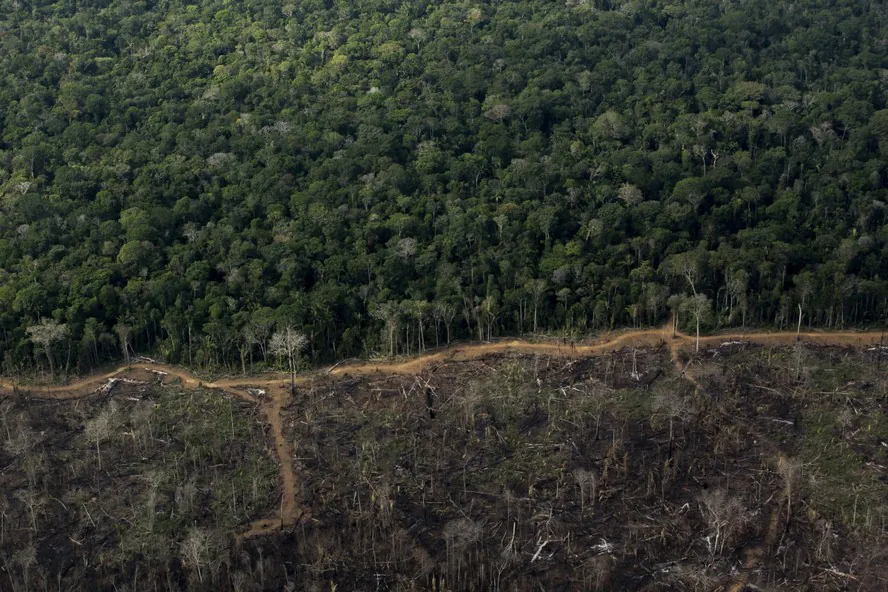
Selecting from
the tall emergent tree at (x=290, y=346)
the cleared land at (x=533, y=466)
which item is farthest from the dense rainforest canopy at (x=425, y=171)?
the cleared land at (x=533, y=466)

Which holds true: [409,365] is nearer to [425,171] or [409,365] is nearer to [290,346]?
[290,346]

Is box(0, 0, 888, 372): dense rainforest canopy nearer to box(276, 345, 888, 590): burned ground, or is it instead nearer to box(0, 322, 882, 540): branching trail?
box(0, 322, 882, 540): branching trail

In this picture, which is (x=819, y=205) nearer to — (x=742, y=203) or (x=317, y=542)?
(x=742, y=203)

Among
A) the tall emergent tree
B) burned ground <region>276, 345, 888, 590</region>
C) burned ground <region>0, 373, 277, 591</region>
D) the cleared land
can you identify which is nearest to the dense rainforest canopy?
the tall emergent tree

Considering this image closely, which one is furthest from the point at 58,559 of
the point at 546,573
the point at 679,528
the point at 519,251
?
the point at 519,251

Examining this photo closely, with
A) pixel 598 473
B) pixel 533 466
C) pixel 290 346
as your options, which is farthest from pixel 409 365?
pixel 598 473

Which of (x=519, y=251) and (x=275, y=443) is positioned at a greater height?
(x=519, y=251)

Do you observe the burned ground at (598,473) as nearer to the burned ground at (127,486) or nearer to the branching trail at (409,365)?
the branching trail at (409,365)

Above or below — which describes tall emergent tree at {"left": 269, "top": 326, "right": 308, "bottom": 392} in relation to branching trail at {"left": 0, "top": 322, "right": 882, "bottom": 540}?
above
